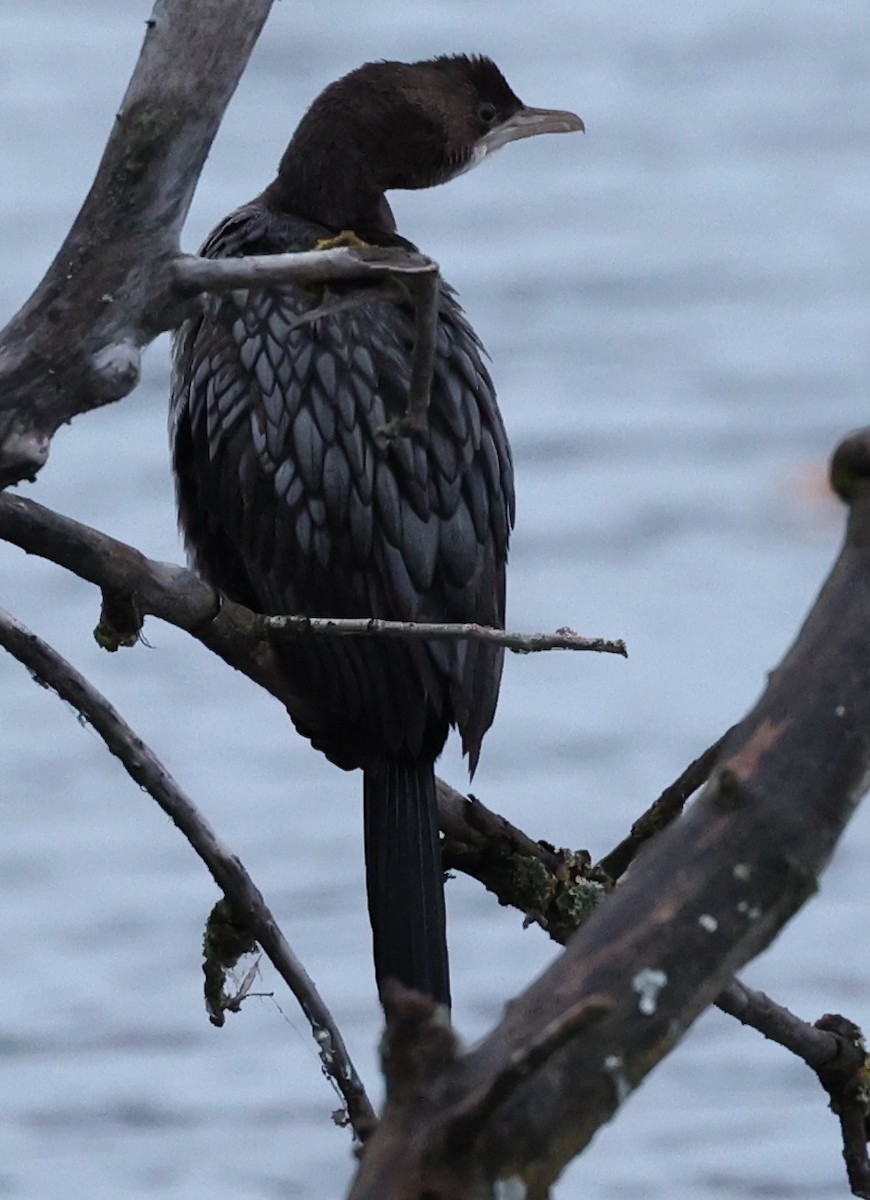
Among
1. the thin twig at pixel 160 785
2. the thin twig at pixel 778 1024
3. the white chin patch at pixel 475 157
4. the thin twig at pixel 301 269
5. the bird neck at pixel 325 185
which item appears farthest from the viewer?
the white chin patch at pixel 475 157

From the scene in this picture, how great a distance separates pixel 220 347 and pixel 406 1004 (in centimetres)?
167

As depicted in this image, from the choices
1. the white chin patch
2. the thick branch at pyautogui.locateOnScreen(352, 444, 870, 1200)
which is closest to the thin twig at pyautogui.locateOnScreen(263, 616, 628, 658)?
the thick branch at pyautogui.locateOnScreen(352, 444, 870, 1200)

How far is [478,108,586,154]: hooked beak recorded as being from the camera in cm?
297

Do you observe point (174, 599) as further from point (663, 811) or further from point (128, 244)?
point (663, 811)

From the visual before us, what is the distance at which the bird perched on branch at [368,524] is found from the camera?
2.46m

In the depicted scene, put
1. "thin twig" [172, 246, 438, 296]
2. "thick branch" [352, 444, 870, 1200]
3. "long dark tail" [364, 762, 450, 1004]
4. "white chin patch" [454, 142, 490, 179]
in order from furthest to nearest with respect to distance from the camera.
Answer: "white chin patch" [454, 142, 490, 179] < "long dark tail" [364, 762, 450, 1004] < "thin twig" [172, 246, 438, 296] < "thick branch" [352, 444, 870, 1200]

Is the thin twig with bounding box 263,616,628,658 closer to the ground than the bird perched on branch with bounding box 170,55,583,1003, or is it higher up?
closer to the ground

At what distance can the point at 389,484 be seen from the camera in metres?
2.49

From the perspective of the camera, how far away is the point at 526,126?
9.92 feet

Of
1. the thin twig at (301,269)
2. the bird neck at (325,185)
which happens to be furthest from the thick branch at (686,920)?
the bird neck at (325,185)

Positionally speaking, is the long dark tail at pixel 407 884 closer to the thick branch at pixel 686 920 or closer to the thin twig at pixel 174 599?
the thin twig at pixel 174 599

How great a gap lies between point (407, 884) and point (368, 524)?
0.41 m

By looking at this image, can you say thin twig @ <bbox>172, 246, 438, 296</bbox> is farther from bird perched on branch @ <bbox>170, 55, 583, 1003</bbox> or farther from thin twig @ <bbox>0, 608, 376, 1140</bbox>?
bird perched on branch @ <bbox>170, 55, 583, 1003</bbox>

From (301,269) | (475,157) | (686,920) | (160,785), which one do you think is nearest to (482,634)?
(301,269)
